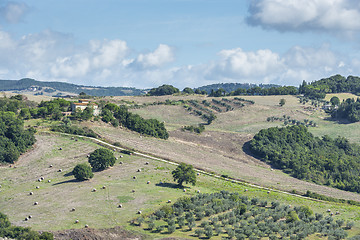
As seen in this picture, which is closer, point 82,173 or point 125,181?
point 82,173

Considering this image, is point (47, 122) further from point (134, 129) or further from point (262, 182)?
point (262, 182)

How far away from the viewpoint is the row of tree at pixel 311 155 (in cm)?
13088

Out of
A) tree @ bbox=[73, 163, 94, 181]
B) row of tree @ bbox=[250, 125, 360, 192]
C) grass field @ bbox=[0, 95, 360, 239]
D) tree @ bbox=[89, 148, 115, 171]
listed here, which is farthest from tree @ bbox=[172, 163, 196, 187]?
row of tree @ bbox=[250, 125, 360, 192]

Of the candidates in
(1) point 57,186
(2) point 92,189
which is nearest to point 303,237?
(2) point 92,189

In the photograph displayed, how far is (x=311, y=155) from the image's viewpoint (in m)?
146

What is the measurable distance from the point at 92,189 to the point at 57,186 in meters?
9.42

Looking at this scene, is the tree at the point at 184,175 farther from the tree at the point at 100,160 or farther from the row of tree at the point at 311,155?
the row of tree at the point at 311,155

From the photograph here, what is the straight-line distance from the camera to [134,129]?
146 m

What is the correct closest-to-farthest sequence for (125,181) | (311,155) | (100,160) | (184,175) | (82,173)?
1. (184,175)
2. (82,173)
3. (125,181)
4. (100,160)
5. (311,155)

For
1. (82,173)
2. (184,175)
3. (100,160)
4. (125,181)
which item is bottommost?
(125,181)

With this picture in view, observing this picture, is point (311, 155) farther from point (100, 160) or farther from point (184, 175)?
point (100, 160)

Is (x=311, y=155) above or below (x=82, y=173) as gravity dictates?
above

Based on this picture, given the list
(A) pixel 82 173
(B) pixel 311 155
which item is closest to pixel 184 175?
(A) pixel 82 173

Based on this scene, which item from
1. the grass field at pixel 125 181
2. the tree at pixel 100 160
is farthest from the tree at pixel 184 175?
the tree at pixel 100 160
